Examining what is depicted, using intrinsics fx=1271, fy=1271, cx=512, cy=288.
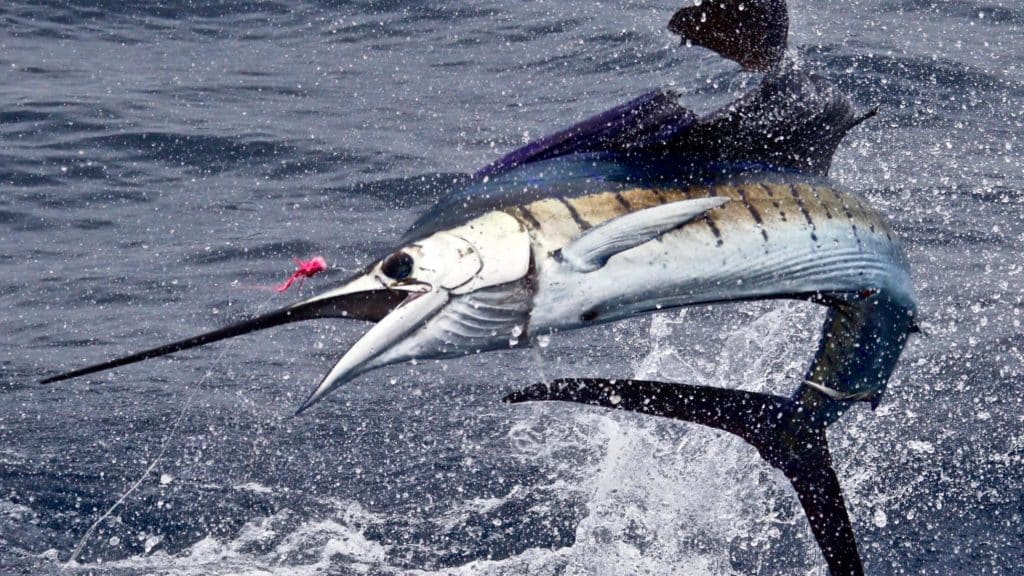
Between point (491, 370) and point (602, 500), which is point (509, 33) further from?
point (602, 500)

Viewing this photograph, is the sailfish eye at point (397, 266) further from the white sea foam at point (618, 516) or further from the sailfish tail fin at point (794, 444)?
the white sea foam at point (618, 516)

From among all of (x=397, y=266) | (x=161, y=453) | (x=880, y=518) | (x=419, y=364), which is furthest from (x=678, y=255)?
(x=419, y=364)

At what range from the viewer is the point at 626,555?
195 inches

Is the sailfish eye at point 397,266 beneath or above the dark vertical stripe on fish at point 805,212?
above

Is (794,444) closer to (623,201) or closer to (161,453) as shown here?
(623,201)

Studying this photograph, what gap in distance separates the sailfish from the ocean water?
1.70ft

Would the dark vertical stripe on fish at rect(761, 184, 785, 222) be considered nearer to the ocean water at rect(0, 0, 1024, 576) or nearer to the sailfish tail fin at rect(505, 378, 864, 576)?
the sailfish tail fin at rect(505, 378, 864, 576)

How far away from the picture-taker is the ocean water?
5.13 metres

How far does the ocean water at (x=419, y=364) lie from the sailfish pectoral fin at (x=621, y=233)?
1.38m

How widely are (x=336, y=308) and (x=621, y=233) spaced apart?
2.18 feet

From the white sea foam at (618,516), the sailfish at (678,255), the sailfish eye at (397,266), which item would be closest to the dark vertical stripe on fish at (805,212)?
the sailfish at (678,255)

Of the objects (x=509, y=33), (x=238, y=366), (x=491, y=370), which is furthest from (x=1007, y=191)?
(x=509, y=33)

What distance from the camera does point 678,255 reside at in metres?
3.09

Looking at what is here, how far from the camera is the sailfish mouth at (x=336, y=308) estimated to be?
2688 millimetres
